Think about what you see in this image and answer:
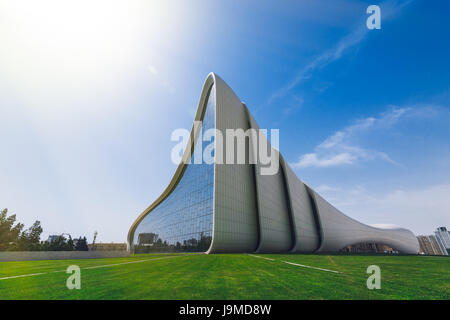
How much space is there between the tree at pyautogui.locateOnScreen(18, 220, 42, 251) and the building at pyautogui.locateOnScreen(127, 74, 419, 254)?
21958 millimetres

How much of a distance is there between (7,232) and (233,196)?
44814mm

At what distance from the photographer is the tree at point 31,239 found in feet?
118

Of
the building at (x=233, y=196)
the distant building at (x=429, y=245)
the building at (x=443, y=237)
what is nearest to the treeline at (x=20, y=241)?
the building at (x=233, y=196)

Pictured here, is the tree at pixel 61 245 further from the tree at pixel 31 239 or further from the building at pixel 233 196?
the building at pixel 233 196

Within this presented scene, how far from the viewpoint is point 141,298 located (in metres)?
3.18

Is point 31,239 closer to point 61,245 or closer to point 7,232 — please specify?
point 7,232

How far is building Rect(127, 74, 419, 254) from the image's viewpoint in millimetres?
21344

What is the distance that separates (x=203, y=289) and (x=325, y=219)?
169ft

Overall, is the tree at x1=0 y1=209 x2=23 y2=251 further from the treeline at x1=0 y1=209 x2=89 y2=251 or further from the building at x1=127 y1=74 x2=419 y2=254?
the building at x1=127 y1=74 x2=419 y2=254

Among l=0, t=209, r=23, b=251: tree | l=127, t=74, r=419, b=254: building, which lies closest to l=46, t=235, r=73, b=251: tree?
l=0, t=209, r=23, b=251: tree

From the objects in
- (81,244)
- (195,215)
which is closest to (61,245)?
(81,244)
